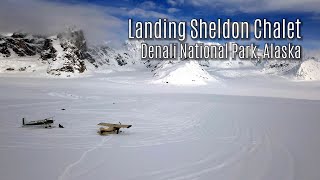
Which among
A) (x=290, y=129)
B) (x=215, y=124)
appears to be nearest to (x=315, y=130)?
(x=290, y=129)

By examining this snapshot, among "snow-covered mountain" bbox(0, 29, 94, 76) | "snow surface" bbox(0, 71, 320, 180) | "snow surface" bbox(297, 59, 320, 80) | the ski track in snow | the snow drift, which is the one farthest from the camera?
"snow-covered mountain" bbox(0, 29, 94, 76)

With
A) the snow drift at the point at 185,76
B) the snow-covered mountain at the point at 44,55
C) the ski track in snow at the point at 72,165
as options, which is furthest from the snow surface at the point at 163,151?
the snow-covered mountain at the point at 44,55

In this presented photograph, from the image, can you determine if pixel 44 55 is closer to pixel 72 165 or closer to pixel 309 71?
pixel 309 71

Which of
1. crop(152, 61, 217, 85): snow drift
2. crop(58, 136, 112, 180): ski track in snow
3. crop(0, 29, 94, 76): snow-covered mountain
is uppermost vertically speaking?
crop(0, 29, 94, 76): snow-covered mountain

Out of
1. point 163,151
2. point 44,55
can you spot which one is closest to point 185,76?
point 44,55

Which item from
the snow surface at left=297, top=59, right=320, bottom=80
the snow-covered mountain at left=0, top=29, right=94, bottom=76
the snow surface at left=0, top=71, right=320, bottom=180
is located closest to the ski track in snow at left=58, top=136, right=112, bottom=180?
the snow surface at left=0, top=71, right=320, bottom=180

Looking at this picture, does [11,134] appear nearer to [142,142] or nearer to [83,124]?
[83,124]

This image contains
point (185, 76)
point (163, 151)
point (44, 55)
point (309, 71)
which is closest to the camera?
point (163, 151)

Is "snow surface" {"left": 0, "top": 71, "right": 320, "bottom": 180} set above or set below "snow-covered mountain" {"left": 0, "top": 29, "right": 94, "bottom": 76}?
below

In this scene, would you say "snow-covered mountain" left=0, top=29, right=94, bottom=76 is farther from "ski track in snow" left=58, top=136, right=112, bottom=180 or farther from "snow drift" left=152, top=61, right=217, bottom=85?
"ski track in snow" left=58, top=136, right=112, bottom=180

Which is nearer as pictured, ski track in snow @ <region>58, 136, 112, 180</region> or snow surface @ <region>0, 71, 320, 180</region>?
ski track in snow @ <region>58, 136, 112, 180</region>

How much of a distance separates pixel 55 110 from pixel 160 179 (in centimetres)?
1935

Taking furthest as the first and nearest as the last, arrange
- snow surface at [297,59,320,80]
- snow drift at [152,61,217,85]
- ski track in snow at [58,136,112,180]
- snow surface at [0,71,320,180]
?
snow surface at [297,59,320,80], snow drift at [152,61,217,85], snow surface at [0,71,320,180], ski track in snow at [58,136,112,180]

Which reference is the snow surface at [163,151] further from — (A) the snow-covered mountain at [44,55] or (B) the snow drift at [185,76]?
(A) the snow-covered mountain at [44,55]
